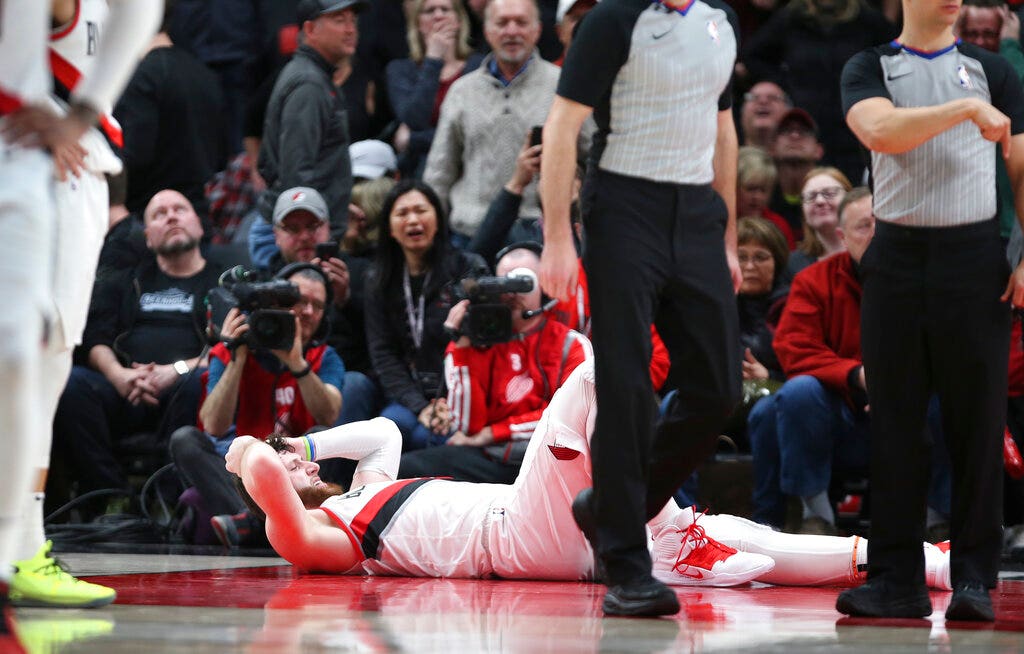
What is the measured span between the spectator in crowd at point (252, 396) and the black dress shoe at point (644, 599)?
3.15m

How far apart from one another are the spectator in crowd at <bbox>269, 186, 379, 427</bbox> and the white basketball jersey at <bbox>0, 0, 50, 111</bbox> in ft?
14.5

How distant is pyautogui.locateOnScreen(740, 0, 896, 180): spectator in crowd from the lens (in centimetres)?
914

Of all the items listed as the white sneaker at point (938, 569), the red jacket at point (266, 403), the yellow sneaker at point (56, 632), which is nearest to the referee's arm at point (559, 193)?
the yellow sneaker at point (56, 632)

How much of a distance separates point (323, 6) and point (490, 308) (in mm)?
2515

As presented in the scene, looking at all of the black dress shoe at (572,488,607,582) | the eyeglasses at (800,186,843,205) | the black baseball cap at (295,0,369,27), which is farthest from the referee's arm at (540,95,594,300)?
the black baseball cap at (295,0,369,27)

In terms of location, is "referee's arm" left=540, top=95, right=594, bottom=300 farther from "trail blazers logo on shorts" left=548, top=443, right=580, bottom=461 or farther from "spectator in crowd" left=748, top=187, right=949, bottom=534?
"spectator in crowd" left=748, top=187, right=949, bottom=534

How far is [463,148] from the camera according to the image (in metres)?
8.18

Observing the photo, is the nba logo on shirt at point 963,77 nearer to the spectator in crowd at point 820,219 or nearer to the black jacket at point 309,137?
the spectator in crowd at point 820,219

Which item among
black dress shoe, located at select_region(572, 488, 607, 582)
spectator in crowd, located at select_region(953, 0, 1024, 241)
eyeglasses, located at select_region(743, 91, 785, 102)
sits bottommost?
black dress shoe, located at select_region(572, 488, 607, 582)

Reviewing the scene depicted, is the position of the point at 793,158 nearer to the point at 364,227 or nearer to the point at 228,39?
the point at 364,227

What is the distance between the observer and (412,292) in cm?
729

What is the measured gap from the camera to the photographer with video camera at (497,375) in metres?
6.46

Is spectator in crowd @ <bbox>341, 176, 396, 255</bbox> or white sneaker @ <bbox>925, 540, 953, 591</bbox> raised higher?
spectator in crowd @ <bbox>341, 176, 396, 255</bbox>

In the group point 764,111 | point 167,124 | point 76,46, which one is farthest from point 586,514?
point 167,124
